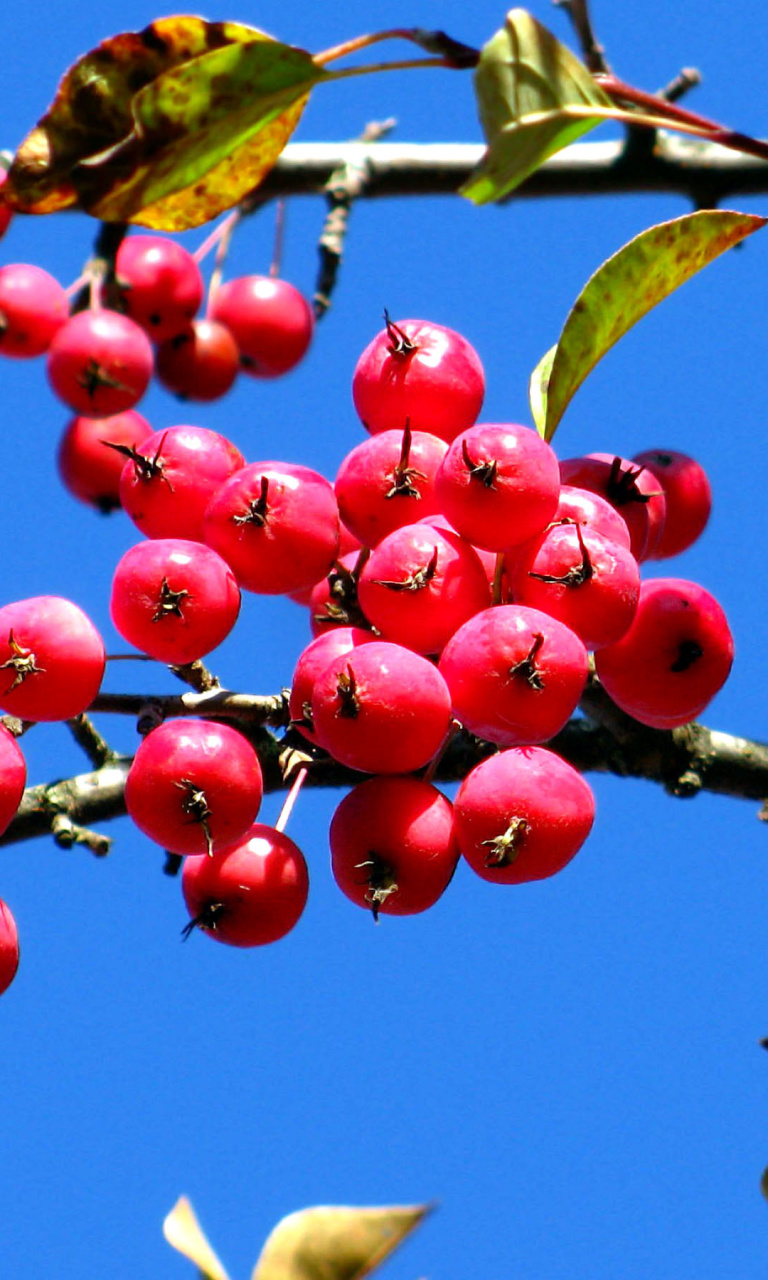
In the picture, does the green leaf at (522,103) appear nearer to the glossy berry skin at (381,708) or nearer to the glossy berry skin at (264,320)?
the glossy berry skin at (381,708)

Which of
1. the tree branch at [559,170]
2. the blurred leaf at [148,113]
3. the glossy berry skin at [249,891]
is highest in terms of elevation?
the tree branch at [559,170]

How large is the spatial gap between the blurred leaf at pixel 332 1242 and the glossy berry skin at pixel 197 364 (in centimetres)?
291

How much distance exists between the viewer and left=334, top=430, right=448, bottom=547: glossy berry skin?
1.64 m

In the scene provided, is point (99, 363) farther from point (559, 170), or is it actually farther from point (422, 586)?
point (422, 586)

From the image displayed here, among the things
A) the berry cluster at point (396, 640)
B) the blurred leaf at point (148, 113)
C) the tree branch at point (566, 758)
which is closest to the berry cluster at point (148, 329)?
the tree branch at point (566, 758)

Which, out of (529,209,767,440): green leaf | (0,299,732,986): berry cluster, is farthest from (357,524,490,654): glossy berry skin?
(529,209,767,440): green leaf

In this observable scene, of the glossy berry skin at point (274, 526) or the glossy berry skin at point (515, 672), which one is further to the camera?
the glossy berry skin at point (274, 526)

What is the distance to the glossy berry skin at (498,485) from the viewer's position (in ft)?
4.93

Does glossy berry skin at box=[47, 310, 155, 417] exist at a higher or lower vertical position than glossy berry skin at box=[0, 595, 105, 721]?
higher

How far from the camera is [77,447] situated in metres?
3.47

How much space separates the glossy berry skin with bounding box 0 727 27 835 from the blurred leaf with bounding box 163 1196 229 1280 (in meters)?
0.46

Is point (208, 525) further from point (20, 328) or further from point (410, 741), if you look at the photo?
point (20, 328)

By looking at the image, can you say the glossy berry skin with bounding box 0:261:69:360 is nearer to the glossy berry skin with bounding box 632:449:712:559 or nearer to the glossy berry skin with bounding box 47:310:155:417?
the glossy berry skin with bounding box 47:310:155:417

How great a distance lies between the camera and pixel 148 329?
3725mm
